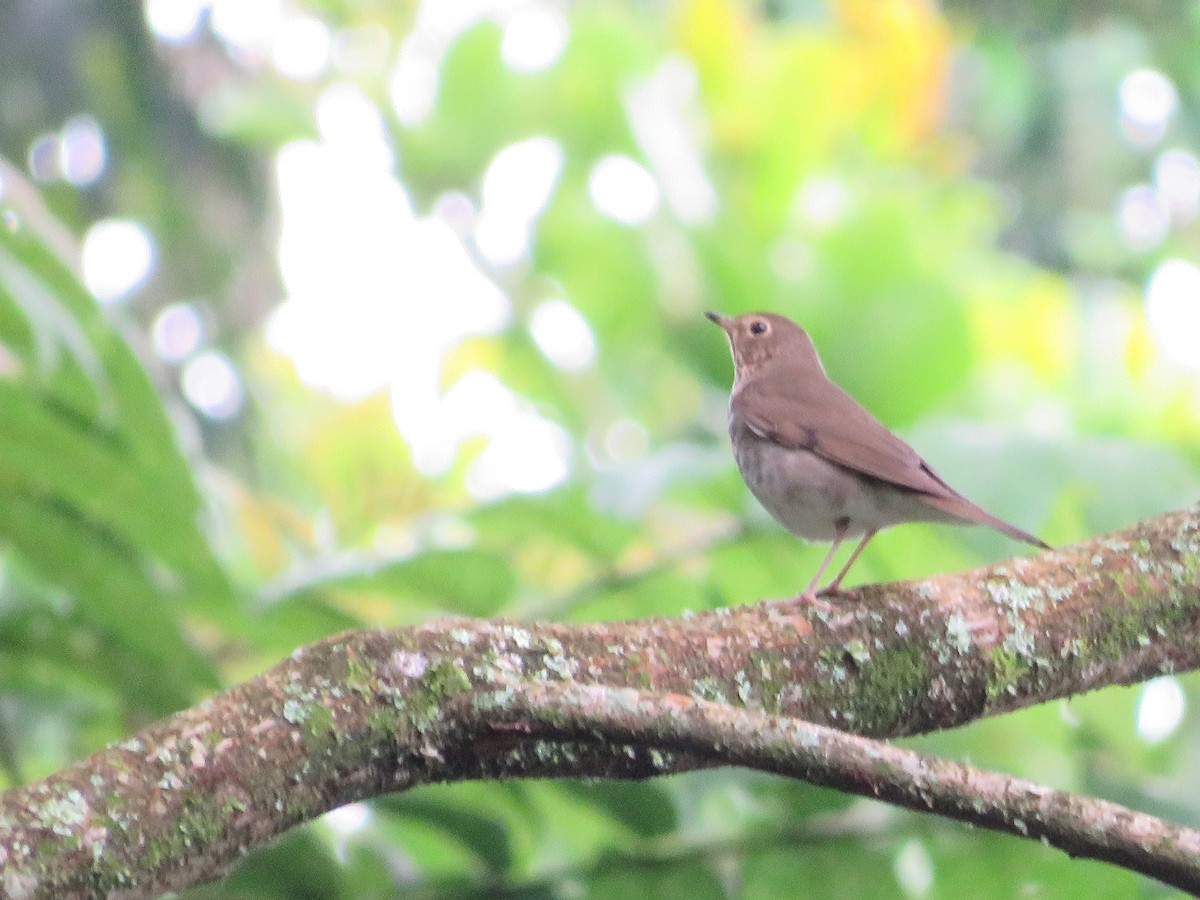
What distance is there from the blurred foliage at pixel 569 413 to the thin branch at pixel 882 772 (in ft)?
3.79

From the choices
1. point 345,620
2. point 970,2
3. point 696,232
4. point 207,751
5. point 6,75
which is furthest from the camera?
point 970,2

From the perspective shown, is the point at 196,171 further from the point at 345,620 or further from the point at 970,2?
the point at 970,2

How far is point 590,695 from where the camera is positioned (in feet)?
5.23

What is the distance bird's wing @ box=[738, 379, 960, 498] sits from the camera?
283 cm

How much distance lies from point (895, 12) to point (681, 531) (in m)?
3.51

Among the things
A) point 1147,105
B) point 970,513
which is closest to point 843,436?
point 970,513

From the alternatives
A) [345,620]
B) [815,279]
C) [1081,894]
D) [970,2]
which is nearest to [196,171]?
[815,279]

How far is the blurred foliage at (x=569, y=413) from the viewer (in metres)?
2.74

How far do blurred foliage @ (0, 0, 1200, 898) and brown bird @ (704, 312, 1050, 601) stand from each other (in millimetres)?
113

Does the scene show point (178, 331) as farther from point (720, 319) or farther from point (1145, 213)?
point (1145, 213)

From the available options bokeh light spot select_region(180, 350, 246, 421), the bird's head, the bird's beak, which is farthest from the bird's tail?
bokeh light spot select_region(180, 350, 246, 421)

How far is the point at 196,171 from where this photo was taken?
668 cm

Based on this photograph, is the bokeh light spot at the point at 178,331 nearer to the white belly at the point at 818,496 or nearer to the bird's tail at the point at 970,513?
the white belly at the point at 818,496

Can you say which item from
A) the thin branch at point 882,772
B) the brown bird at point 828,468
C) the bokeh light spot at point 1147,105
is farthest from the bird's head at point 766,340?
the bokeh light spot at point 1147,105
